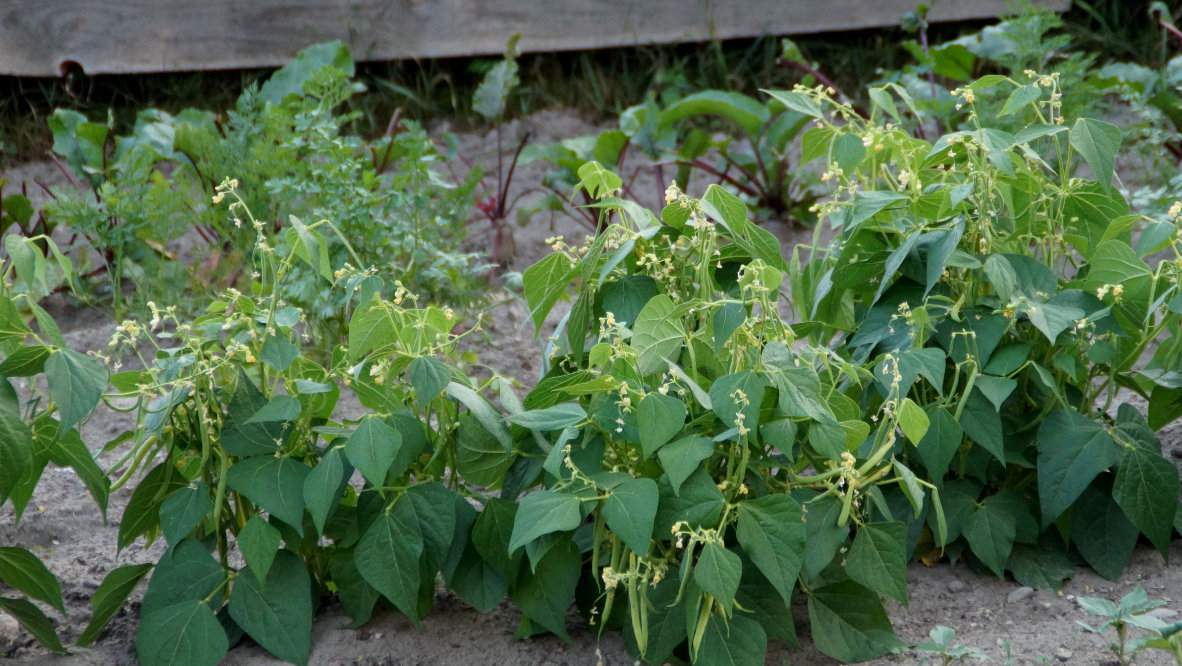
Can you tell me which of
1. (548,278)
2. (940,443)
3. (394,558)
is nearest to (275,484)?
(394,558)

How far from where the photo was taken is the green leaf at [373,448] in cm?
177

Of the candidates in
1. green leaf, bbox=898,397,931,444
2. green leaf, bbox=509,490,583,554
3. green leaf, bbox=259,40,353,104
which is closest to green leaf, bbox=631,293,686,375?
green leaf, bbox=509,490,583,554

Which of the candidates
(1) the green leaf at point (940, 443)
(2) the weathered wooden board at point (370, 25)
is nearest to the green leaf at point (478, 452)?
(1) the green leaf at point (940, 443)

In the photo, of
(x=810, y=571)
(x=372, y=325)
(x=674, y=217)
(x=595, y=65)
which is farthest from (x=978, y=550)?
(x=595, y=65)

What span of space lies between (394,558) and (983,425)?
3.01 feet

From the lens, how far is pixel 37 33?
4.02 metres

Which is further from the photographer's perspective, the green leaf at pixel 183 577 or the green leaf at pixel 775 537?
the green leaf at pixel 183 577

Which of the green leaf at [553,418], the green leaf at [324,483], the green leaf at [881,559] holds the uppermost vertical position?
the green leaf at [553,418]

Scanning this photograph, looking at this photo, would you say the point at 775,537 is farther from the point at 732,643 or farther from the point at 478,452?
the point at 478,452

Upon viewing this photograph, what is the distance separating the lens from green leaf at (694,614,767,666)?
1.78 meters

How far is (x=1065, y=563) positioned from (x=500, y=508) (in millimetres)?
929

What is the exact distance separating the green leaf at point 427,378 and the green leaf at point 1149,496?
105 cm

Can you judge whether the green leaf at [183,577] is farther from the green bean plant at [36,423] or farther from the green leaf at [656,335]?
the green leaf at [656,335]

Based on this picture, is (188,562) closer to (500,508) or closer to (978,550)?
(500,508)
